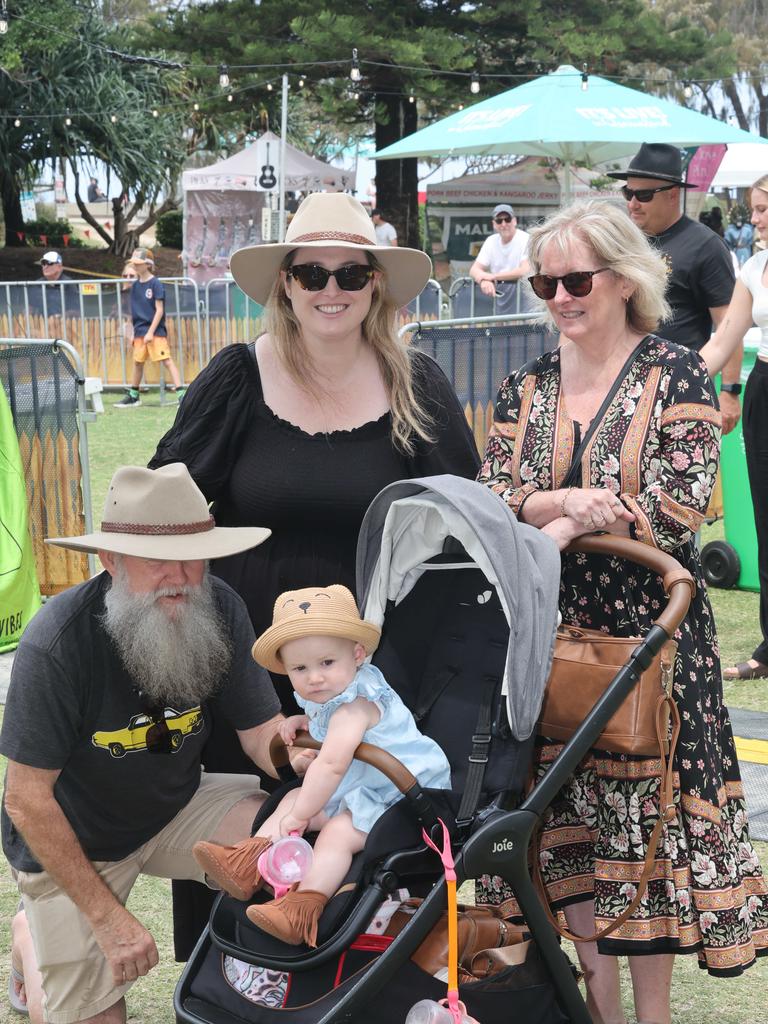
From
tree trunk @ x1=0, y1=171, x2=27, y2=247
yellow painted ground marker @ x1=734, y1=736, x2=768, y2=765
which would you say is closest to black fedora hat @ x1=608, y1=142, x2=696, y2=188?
yellow painted ground marker @ x1=734, y1=736, x2=768, y2=765

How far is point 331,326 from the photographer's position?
11.4 ft

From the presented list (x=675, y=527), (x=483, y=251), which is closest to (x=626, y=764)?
(x=675, y=527)

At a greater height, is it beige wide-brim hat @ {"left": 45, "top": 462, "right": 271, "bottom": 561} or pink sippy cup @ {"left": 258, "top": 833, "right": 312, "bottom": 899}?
beige wide-brim hat @ {"left": 45, "top": 462, "right": 271, "bottom": 561}

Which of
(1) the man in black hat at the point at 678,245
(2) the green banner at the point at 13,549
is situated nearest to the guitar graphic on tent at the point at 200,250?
(2) the green banner at the point at 13,549

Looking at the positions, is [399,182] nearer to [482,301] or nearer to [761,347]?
[482,301]

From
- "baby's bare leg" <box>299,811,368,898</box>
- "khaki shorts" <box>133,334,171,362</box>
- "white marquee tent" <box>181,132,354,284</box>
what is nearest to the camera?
"baby's bare leg" <box>299,811,368,898</box>

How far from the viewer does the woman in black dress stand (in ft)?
11.4

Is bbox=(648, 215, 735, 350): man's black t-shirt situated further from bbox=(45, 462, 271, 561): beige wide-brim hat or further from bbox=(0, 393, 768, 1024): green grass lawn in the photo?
bbox=(45, 462, 271, 561): beige wide-brim hat

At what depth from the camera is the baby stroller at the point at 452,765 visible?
8.05 ft

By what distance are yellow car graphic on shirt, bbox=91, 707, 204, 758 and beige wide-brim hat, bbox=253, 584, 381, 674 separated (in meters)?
0.44

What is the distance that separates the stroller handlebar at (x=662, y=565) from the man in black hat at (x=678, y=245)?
3.27m

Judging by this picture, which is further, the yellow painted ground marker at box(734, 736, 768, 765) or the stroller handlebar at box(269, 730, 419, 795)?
the yellow painted ground marker at box(734, 736, 768, 765)

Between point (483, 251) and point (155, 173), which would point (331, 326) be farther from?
point (155, 173)

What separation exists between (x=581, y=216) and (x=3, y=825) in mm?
2026
